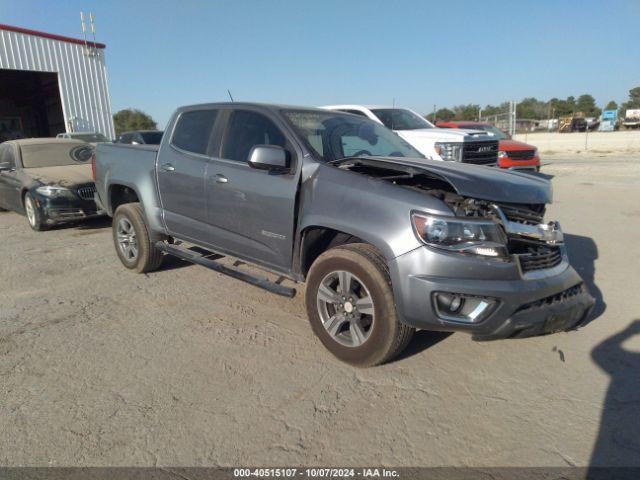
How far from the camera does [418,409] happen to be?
2732mm

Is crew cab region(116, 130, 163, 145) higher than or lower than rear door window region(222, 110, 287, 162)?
higher

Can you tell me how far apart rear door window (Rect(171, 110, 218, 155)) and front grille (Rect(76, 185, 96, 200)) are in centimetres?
368

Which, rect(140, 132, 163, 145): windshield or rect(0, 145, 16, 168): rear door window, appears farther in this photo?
rect(140, 132, 163, 145): windshield

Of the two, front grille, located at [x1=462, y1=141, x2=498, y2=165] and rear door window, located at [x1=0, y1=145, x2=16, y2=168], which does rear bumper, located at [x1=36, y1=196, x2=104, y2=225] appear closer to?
rear door window, located at [x1=0, y1=145, x2=16, y2=168]

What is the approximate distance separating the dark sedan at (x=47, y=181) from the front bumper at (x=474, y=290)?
6.46 m

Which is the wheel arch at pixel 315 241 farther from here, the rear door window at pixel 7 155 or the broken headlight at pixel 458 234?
the rear door window at pixel 7 155

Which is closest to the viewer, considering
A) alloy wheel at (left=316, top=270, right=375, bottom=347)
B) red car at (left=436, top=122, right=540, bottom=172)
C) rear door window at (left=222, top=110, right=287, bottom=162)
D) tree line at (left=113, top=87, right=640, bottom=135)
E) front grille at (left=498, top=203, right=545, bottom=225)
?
alloy wheel at (left=316, top=270, right=375, bottom=347)

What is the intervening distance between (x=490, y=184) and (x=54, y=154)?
852 cm

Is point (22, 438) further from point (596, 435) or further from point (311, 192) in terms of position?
point (596, 435)

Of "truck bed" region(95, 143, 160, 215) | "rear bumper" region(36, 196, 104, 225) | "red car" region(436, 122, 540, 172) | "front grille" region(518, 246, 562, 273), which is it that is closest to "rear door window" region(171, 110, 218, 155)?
"truck bed" region(95, 143, 160, 215)

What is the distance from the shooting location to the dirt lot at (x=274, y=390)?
2396 millimetres

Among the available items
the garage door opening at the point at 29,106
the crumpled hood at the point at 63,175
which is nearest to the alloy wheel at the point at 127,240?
the crumpled hood at the point at 63,175

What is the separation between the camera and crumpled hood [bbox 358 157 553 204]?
2.97m

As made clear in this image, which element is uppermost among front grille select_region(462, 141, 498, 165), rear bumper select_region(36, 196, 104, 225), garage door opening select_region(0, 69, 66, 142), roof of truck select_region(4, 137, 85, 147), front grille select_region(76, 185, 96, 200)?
garage door opening select_region(0, 69, 66, 142)
